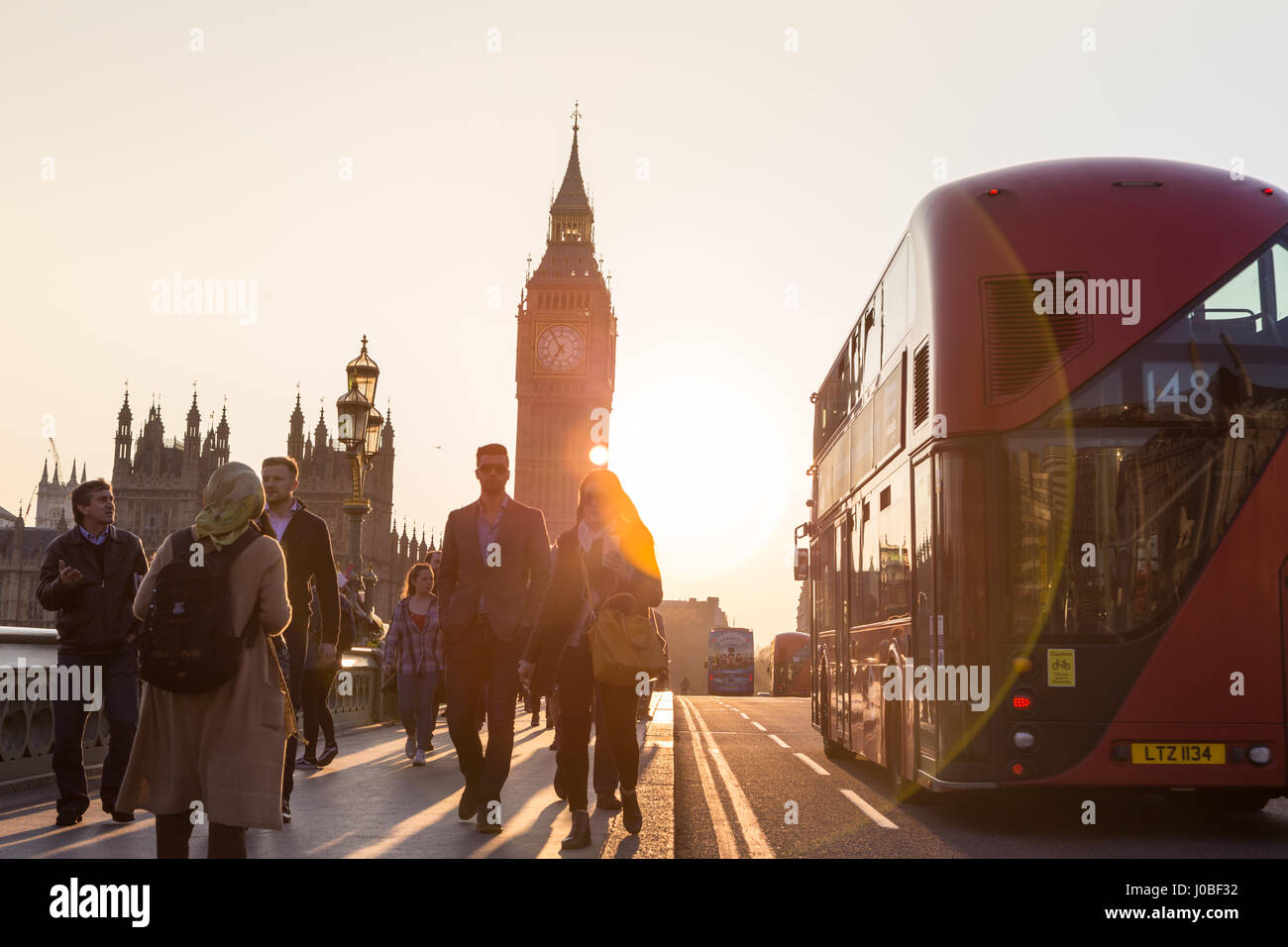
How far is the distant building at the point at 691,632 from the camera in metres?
146

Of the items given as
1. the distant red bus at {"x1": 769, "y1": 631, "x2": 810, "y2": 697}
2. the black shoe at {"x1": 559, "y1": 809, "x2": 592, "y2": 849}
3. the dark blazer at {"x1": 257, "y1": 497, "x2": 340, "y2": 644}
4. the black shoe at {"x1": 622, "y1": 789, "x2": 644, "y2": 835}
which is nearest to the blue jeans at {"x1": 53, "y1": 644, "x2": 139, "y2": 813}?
the dark blazer at {"x1": 257, "y1": 497, "x2": 340, "y2": 644}

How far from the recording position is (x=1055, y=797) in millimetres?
10875

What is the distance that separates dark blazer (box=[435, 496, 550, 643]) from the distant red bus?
46956 mm

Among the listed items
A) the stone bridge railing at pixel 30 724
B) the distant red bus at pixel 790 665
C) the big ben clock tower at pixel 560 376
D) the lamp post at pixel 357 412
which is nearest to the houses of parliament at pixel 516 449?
the big ben clock tower at pixel 560 376

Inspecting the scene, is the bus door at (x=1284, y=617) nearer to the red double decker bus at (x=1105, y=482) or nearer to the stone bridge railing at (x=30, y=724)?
the red double decker bus at (x=1105, y=482)

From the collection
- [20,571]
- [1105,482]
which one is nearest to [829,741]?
[1105,482]

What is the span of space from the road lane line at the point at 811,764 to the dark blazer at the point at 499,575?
5.85 meters

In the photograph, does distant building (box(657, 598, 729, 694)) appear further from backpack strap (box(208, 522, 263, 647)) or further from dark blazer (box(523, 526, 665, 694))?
backpack strap (box(208, 522, 263, 647))

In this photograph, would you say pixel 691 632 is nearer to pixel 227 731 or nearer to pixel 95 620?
pixel 95 620

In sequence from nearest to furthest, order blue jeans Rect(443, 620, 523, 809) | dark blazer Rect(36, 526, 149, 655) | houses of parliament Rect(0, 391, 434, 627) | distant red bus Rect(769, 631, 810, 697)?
blue jeans Rect(443, 620, 523, 809) → dark blazer Rect(36, 526, 149, 655) → distant red bus Rect(769, 631, 810, 697) → houses of parliament Rect(0, 391, 434, 627)

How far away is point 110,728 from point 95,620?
0.64m

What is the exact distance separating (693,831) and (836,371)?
21.1ft

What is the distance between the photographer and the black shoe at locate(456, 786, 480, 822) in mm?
7582
